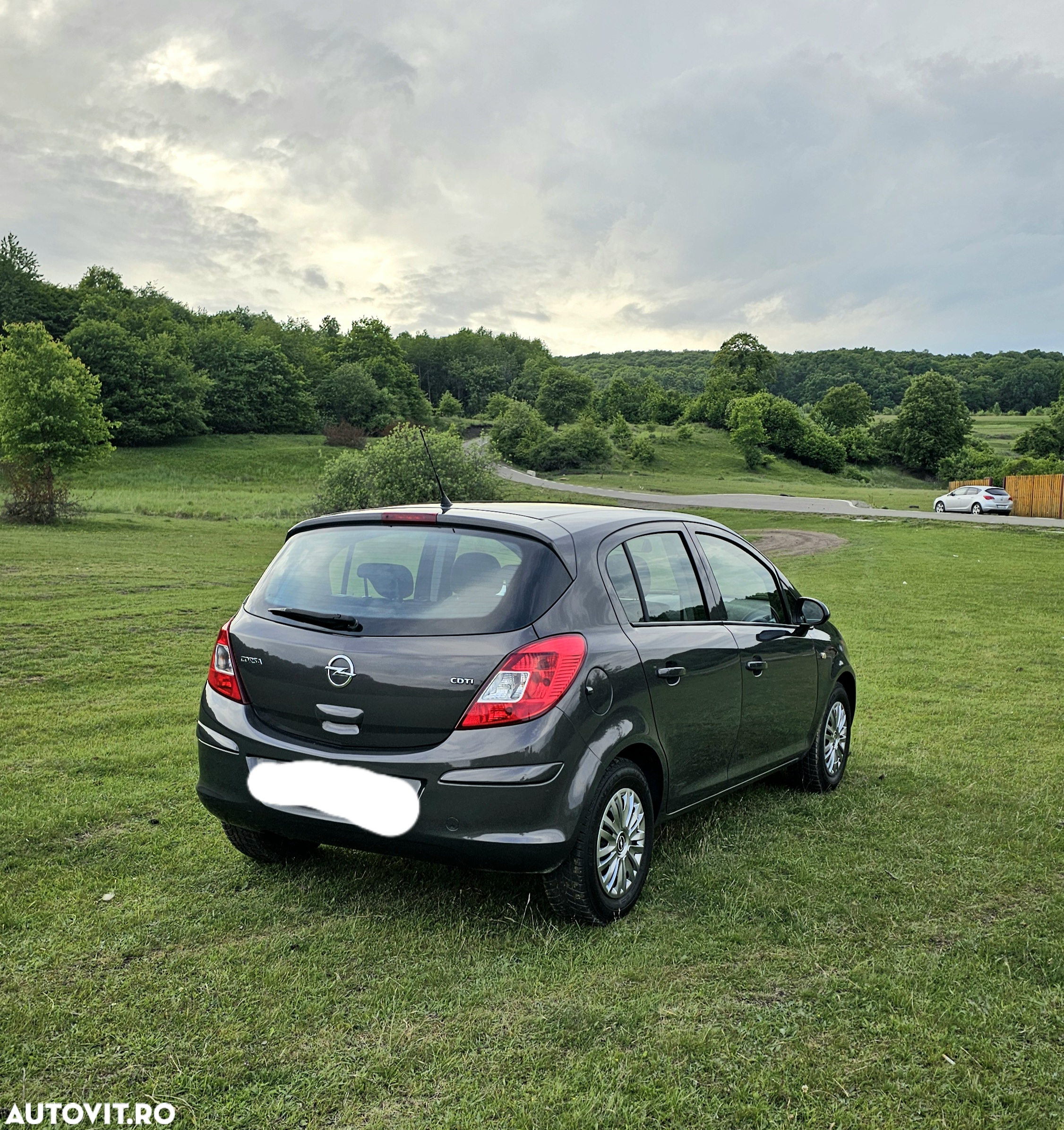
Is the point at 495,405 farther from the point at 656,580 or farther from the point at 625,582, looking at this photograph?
the point at 625,582

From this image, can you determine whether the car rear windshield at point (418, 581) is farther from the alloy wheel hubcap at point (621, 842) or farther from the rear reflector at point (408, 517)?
the alloy wheel hubcap at point (621, 842)

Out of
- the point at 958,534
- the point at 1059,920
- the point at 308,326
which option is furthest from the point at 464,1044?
the point at 308,326

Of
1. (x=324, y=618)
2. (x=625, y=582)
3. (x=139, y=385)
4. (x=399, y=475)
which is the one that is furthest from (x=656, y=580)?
(x=139, y=385)

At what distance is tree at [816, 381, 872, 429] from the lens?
381 feet

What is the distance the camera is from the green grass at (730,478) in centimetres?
5956

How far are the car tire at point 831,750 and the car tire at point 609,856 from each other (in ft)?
6.85

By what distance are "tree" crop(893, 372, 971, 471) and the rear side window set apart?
330 feet

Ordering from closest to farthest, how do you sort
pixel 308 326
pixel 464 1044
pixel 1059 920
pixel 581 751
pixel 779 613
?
pixel 464 1044 < pixel 581 751 < pixel 1059 920 < pixel 779 613 < pixel 308 326

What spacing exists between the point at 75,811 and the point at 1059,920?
16.2 feet

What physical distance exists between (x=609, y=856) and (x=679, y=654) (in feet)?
3.33

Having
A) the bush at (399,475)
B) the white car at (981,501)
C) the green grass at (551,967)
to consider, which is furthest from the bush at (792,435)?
the green grass at (551,967)

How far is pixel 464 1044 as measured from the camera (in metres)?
3.07

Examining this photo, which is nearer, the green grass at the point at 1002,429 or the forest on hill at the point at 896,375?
the green grass at the point at 1002,429

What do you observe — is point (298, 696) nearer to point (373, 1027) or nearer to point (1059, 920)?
point (373, 1027)
